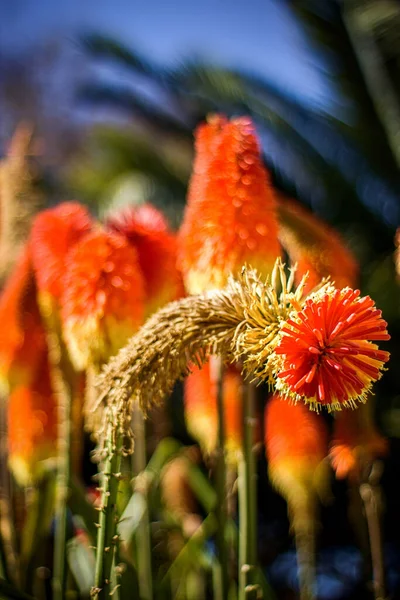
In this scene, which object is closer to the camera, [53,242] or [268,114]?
[53,242]

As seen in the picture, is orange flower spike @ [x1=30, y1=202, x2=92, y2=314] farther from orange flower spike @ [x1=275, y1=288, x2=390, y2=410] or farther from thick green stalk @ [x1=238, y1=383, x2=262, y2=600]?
orange flower spike @ [x1=275, y1=288, x2=390, y2=410]

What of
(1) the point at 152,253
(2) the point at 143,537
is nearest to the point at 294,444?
(2) the point at 143,537

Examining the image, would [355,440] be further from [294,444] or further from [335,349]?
[335,349]

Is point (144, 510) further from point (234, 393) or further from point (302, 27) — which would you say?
point (302, 27)

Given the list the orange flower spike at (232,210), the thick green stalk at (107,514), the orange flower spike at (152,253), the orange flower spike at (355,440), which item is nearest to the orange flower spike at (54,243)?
the orange flower spike at (152,253)

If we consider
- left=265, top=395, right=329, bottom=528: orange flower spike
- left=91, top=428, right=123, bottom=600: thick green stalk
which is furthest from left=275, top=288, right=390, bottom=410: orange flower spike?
left=265, top=395, right=329, bottom=528: orange flower spike

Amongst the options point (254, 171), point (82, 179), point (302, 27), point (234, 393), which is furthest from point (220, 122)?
point (82, 179)
